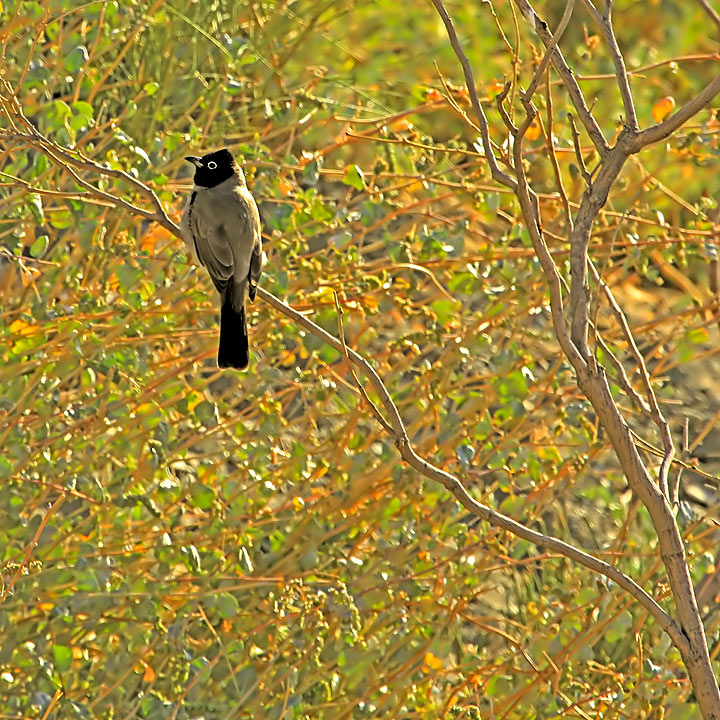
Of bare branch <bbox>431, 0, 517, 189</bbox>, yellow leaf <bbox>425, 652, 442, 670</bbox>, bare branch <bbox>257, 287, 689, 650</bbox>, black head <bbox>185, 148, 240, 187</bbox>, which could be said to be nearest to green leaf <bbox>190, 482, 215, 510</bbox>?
yellow leaf <bbox>425, 652, 442, 670</bbox>

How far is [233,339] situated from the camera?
2861mm

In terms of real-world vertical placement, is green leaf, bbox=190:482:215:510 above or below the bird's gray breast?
below

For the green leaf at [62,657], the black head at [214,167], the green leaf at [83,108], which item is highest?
Answer: the green leaf at [83,108]

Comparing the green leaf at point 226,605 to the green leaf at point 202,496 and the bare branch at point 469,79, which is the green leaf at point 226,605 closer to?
the green leaf at point 202,496

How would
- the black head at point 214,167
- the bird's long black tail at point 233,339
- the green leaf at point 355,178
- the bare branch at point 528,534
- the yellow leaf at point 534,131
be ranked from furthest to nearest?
the yellow leaf at point 534,131, the black head at point 214,167, the bird's long black tail at point 233,339, the green leaf at point 355,178, the bare branch at point 528,534

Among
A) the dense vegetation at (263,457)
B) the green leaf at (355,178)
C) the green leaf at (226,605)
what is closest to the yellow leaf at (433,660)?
the dense vegetation at (263,457)

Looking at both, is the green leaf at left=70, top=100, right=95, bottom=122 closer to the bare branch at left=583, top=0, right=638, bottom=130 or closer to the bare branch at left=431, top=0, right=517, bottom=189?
the bare branch at left=431, top=0, right=517, bottom=189

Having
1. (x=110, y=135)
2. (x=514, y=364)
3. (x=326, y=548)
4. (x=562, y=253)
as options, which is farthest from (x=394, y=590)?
(x=110, y=135)

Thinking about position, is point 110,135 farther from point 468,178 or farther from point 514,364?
point 514,364

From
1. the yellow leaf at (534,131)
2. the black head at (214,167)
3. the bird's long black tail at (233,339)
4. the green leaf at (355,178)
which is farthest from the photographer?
the yellow leaf at (534,131)

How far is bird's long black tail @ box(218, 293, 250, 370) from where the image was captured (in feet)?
9.31

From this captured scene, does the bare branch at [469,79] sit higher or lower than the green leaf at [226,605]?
higher

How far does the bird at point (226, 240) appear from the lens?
9.36 feet

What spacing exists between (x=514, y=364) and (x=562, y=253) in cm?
31
